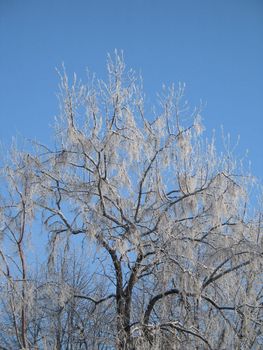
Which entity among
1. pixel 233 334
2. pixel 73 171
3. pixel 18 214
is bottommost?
pixel 233 334

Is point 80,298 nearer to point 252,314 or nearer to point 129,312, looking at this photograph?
point 129,312

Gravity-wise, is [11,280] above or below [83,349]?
above

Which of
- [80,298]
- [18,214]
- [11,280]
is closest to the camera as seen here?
[11,280]

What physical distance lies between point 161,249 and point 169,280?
37 cm

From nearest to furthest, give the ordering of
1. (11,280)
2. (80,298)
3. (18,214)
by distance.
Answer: (11,280) < (18,214) < (80,298)

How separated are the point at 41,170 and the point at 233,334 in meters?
3.15

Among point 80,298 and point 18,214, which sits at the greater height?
point 18,214

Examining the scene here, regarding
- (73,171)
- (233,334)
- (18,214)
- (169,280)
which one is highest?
(73,171)

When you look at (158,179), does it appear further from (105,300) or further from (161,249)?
(105,300)

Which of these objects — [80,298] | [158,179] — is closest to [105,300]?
Result: [80,298]

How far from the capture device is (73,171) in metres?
7.78

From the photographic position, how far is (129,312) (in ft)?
23.9

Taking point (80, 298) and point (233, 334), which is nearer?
point (233, 334)

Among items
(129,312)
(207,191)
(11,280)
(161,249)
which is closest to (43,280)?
(11,280)
